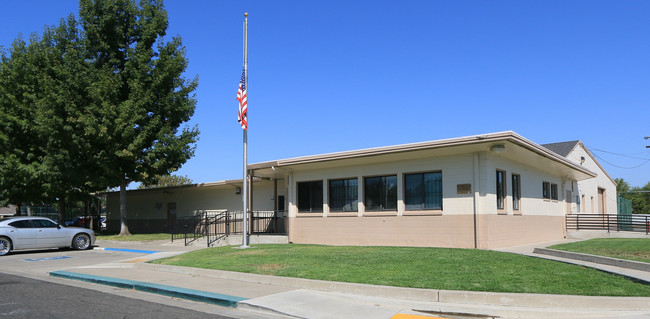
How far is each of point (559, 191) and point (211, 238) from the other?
56.9ft

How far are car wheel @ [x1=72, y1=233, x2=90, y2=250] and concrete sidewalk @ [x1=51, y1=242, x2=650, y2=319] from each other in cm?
1115

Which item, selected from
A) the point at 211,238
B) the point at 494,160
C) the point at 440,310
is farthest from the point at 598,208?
the point at 440,310

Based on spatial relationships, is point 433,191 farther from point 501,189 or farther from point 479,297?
point 479,297

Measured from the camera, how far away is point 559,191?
25.5m

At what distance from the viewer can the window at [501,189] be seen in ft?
57.6

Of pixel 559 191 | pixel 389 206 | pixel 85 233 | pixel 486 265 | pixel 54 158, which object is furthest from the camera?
pixel 54 158

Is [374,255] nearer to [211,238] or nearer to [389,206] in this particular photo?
[389,206]

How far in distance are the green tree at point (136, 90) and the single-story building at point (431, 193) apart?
6.89 m

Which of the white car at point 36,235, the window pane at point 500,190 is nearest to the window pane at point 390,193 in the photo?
the window pane at point 500,190

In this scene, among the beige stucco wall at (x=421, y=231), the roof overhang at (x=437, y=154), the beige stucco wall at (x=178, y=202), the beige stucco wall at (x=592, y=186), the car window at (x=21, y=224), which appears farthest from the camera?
the beige stucco wall at (x=592, y=186)

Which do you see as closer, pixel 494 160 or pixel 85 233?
pixel 494 160

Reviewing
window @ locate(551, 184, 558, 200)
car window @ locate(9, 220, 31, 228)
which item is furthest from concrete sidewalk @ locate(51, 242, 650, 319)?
window @ locate(551, 184, 558, 200)

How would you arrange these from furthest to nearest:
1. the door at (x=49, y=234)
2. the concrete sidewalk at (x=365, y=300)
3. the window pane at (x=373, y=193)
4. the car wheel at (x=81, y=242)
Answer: the car wheel at (x=81, y=242) → the door at (x=49, y=234) → the window pane at (x=373, y=193) → the concrete sidewalk at (x=365, y=300)

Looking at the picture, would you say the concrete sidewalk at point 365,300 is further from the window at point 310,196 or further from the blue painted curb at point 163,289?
the window at point 310,196
